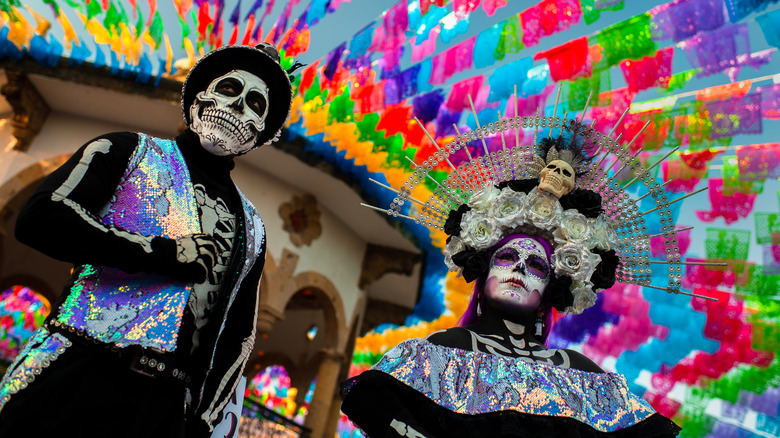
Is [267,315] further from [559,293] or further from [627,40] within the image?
[559,293]

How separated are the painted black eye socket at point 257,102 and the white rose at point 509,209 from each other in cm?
129

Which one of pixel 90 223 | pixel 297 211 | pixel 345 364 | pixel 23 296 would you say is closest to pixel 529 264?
pixel 90 223

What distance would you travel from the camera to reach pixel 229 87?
2604mm

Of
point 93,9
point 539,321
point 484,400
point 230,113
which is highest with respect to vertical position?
point 93,9

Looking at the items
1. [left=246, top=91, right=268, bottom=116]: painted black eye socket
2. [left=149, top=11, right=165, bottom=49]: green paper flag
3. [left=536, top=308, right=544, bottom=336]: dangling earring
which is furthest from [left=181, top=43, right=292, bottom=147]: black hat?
[left=149, top=11, right=165, bottom=49]: green paper flag

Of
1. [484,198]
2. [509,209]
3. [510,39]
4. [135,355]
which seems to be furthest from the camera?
[510,39]

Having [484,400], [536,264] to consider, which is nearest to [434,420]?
[484,400]

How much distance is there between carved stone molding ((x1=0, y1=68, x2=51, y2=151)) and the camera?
797 cm

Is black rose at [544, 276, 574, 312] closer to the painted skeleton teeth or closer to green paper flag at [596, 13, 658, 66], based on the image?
the painted skeleton teeth

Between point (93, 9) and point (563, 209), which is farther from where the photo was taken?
point (93, 9)

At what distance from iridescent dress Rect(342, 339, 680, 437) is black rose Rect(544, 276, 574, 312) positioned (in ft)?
1.33

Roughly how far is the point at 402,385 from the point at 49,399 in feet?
4.14

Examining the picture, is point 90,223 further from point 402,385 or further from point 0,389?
point 402,385

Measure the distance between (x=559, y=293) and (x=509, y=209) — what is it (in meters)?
0.50
